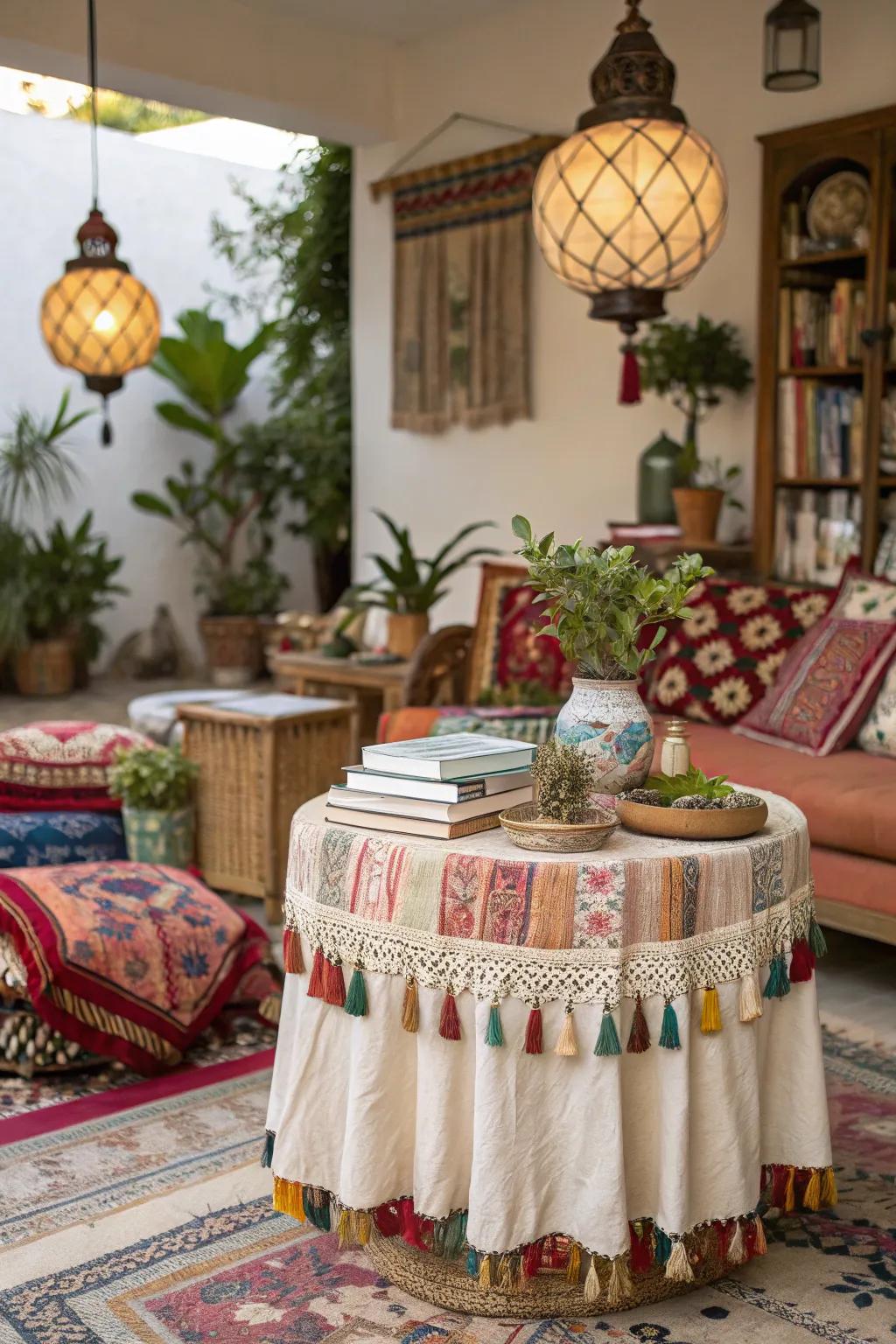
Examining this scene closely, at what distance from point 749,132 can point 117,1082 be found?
3.81m

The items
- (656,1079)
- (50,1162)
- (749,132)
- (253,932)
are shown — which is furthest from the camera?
(749,132)

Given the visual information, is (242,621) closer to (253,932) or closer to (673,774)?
(253,932)

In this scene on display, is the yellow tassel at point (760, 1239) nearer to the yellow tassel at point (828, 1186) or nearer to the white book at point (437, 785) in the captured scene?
the yellow tassel at point (828, 1186)

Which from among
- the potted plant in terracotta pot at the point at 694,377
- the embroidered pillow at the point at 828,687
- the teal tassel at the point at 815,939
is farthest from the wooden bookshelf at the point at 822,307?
the teal tassel at the point at 815,939

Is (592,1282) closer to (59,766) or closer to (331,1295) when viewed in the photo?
(331,1295)

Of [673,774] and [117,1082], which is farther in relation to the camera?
[117,1082]

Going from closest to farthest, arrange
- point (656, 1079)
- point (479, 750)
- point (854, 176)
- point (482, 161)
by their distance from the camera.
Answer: point (656, 1079) → point (479, 750) → point (854, 176) → point (482, 161)

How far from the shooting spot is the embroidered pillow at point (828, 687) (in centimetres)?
371

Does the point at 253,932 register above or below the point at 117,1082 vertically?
above

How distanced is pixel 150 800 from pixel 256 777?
0.31 meters

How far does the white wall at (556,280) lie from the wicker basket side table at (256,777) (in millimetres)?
1928

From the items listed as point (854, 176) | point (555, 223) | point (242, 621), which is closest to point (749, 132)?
point (854, 176)

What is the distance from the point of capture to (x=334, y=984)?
6.49 feet

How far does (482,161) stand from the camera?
225 inches
